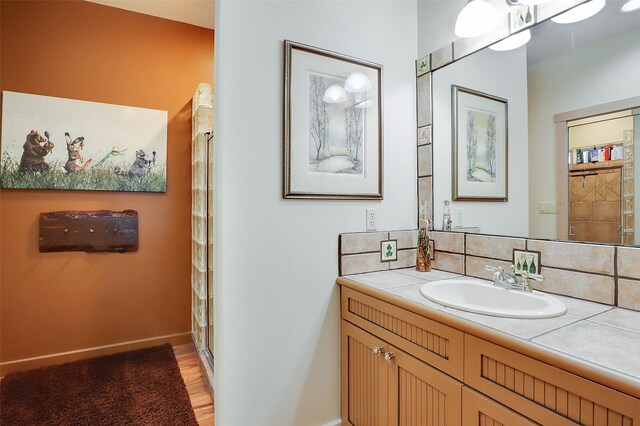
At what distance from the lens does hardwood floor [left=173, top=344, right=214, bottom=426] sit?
1819mm

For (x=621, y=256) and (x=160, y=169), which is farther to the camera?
(x=160, y=169)

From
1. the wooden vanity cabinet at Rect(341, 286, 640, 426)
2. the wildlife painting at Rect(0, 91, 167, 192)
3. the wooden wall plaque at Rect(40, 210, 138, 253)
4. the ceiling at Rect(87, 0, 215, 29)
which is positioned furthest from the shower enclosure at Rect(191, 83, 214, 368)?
the wooden vanity cabinet at Rect(341, 286, 640, 426)

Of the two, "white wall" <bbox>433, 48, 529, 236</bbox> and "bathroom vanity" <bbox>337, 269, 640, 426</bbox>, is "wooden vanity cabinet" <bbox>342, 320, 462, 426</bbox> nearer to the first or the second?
"bathroom vanity" <bbox>337, 269, 640, 426</bbox>

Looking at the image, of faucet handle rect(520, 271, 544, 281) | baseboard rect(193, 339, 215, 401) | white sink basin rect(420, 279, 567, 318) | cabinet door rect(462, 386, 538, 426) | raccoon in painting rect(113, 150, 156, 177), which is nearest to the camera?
cabinet door rect(462, 386, 538, 426)

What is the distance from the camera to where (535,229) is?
139 cm

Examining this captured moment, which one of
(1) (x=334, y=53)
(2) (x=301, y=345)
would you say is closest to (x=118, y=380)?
(2) (x=301, y=345)

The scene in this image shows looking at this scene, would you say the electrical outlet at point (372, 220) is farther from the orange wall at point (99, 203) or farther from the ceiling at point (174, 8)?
the ceiling at point (174, 8)

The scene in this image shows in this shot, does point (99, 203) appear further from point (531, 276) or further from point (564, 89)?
point (564, 89)

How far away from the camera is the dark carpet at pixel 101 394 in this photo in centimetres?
175

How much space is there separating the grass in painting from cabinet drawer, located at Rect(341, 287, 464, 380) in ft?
6.15

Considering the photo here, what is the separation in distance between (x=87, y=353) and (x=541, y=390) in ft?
9.35

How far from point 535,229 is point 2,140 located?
319 centimetres

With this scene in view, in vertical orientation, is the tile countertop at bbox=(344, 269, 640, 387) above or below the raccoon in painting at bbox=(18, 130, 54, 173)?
below

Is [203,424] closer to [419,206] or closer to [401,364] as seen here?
[401,364]
